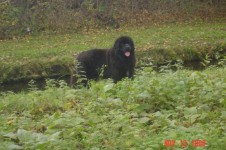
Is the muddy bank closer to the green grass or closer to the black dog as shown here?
the black dog

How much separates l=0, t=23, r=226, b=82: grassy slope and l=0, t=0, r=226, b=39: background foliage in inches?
63.2

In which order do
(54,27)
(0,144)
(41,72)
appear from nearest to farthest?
(0,144) < (41,72) < (54,27)

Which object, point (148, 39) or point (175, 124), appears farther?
point (148, 39)

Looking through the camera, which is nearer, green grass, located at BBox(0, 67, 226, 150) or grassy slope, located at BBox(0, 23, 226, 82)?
green grass, located at BBox(0, 67, 226, 150)

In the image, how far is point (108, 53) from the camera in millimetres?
12016

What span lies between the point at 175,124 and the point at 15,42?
752 inches

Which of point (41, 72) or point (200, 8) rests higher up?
point (200, 8)

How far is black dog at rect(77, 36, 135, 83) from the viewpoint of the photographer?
11430 mm

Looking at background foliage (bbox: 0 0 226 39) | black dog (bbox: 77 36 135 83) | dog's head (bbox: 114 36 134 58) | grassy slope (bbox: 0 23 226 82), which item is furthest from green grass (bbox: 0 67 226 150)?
background foliage (bbox: 0 0 226 39)

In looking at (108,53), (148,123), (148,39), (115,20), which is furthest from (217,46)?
(148,123)

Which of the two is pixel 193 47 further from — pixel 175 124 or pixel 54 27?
pixel 175 124
